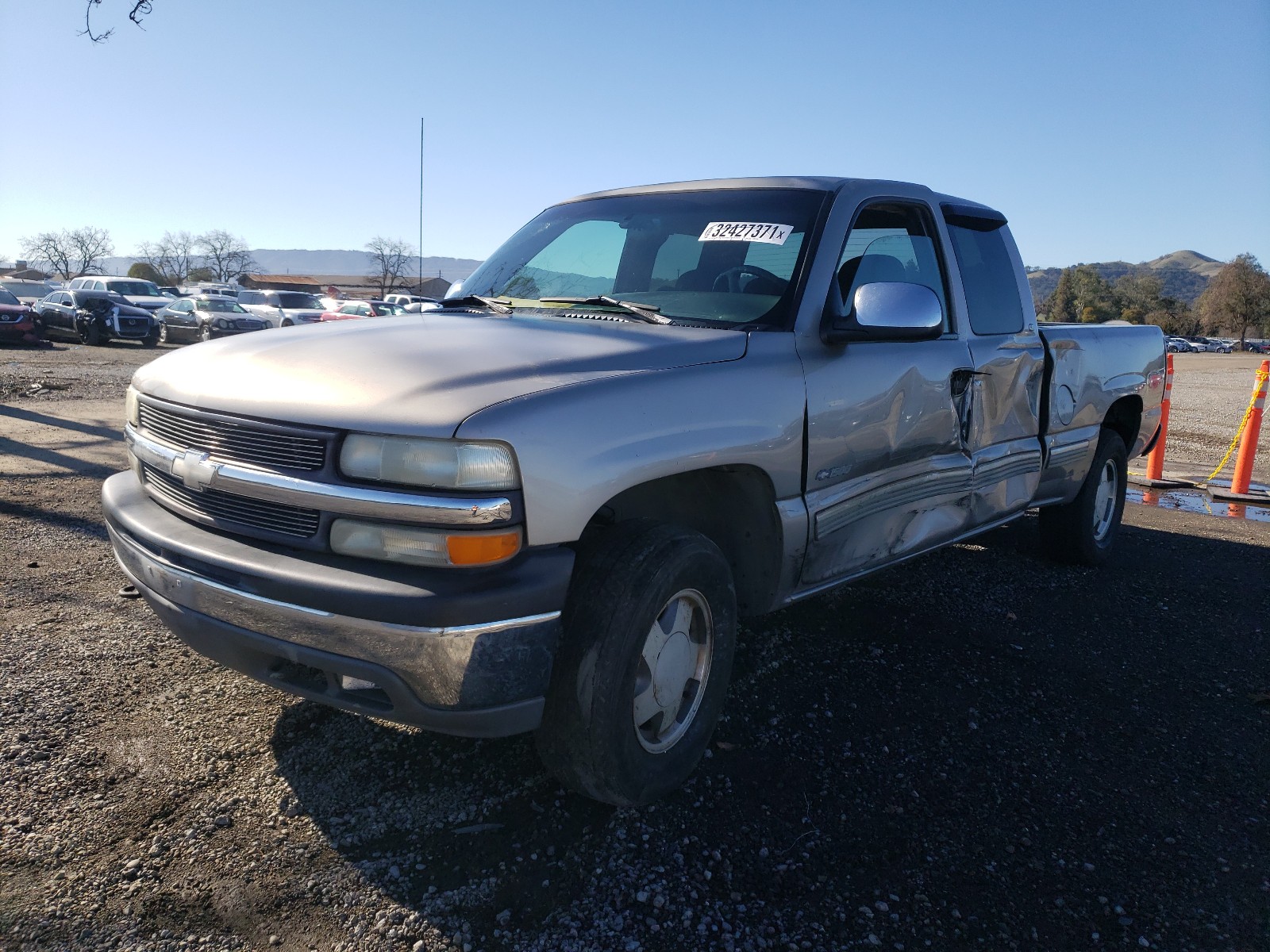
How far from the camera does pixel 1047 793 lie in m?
2.88

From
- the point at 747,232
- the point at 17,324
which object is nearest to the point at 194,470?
the point at 747,232

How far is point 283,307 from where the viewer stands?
29547mm

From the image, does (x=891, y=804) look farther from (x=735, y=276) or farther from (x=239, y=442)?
(x=239, y=442)

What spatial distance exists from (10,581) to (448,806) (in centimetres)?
300

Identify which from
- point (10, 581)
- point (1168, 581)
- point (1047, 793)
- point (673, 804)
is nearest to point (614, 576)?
point (673, 804)

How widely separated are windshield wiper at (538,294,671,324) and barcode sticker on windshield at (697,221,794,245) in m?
0.40

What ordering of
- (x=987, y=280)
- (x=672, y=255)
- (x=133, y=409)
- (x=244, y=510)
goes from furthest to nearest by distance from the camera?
(x=987, y=280)
(x=672, y=255)
(x=133, y=409)
(x=244, y=510)

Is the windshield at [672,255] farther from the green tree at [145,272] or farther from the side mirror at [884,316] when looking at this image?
the green tree at [145,272]

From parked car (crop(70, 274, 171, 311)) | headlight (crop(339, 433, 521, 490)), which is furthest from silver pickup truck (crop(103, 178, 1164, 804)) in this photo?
parked car (crop(70, 274, 171, 311))

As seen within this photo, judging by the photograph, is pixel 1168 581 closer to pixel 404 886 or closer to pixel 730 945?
pixel 730 945

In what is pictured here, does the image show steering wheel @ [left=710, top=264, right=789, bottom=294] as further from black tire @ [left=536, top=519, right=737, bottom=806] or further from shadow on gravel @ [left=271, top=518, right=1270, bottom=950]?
shadow on gravel @ [left=271, top=518, right=1270, bottom=950]

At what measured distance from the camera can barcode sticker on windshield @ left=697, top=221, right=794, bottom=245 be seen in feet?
10.8

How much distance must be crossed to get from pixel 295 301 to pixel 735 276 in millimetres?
29995

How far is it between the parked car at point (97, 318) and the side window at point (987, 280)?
1008 inches
